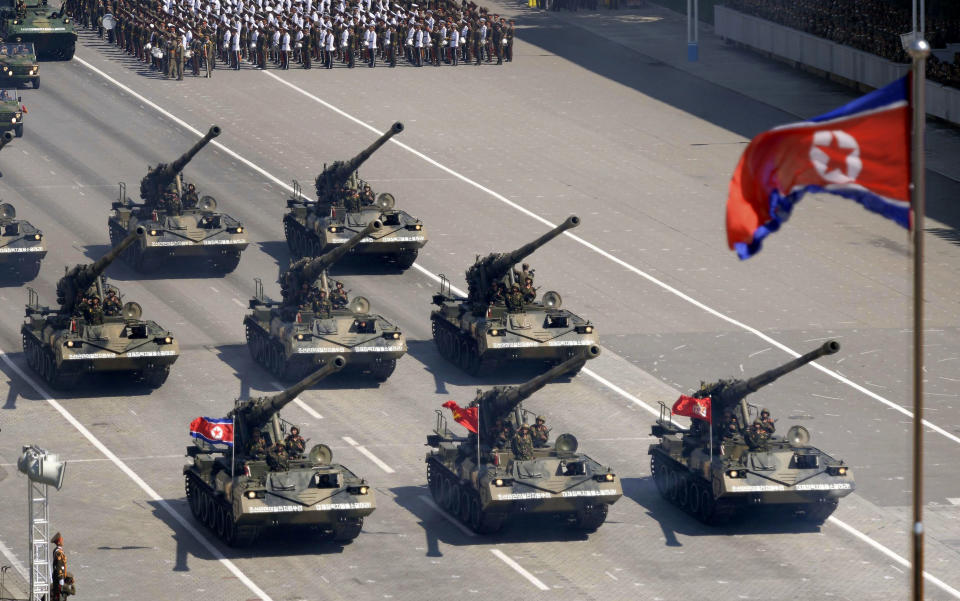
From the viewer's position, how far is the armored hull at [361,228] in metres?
57.1

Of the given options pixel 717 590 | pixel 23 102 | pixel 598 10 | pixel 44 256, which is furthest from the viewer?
pixel 598 10

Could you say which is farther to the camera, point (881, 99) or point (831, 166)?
point (831, 166)

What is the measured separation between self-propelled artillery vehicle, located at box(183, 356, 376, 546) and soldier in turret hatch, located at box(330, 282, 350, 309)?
980cm

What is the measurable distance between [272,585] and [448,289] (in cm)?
1845

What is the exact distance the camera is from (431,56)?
8419 centimetres

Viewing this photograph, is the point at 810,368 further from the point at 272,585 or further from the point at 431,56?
the point at 431,56

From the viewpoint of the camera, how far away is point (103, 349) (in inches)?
1880

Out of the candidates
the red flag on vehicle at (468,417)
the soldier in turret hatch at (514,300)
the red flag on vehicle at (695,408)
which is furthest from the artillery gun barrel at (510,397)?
the soldier in turret hatch at (514,300)

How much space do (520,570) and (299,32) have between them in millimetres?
47557

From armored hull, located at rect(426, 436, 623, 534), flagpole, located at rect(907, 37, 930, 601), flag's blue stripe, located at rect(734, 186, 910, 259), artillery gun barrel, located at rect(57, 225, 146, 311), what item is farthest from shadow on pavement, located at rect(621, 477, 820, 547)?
flagpole, located at rect(907, 37, 930, 601)

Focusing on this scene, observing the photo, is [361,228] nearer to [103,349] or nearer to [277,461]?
[103,349]

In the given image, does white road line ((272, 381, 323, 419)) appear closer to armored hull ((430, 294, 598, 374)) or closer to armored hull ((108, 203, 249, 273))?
armored hull ((430, 294, 598, 374))

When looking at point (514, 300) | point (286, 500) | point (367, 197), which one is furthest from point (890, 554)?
point (367, 197)

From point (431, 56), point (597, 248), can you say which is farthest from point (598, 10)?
point (597, 248)
